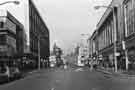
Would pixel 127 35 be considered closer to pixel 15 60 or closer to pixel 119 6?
pixel 119 6

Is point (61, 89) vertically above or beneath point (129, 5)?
beneath

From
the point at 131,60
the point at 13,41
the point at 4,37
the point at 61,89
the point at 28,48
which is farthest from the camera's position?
the point at 28,48

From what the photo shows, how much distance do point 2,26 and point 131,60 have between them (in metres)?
27.2

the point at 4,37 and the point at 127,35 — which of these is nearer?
the point at 127,35

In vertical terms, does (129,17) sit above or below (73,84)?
above

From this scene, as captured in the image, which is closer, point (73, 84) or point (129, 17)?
point (73, 84)

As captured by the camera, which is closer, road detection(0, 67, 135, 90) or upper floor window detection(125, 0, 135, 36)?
road detection(0, 67, 135, 90)

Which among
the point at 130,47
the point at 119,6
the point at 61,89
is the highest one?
the point at 119,6

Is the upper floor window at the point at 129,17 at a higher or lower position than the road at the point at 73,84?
higher

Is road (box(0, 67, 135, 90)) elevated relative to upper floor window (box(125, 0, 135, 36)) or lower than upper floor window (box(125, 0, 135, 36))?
lower

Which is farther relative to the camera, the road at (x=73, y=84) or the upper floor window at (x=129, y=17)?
the upper floor window at (x=129, y=17)

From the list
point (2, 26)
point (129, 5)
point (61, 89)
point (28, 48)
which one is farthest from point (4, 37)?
point (61, 89)

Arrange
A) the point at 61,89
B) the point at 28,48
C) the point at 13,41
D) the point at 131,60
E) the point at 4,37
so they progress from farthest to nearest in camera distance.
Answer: the point at 28,48, the point at 13,41, the point at 4,37, the point at 131,60, the point at 61,89

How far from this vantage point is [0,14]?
6259cm
